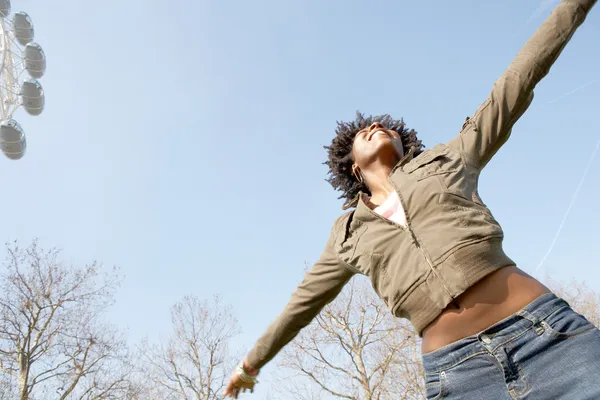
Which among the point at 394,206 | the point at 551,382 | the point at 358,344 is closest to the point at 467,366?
the point at 551,382

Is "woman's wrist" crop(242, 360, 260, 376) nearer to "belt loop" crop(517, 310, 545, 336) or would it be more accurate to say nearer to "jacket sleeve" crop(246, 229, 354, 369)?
"jacket sleeve" crop(246, 229, 354, 369)

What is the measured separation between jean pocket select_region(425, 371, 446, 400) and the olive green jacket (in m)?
0.19

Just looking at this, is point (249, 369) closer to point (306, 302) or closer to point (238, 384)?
point (238, 384)

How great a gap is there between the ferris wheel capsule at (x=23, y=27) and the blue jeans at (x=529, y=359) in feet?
54.9

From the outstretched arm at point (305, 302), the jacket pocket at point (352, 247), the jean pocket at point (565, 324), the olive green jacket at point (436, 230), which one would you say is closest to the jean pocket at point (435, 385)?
the olive green jacket at point (436, 230)

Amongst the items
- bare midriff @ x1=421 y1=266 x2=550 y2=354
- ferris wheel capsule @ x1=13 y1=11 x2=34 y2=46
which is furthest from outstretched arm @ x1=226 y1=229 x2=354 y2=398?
ferris wheel capsule @ x1=13 y1=11 x2=34 y2=46

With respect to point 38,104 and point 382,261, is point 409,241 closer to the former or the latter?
point 382,261

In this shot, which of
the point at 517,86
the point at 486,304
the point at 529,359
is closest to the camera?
the point at 529,359

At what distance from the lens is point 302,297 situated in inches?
94.7

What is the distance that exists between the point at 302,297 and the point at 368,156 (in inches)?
35.7

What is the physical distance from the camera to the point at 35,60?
14508mm

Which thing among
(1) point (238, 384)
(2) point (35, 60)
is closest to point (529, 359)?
(1) point (238, 384)

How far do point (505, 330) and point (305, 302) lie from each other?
1047 mm

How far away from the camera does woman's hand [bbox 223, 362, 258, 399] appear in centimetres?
249
